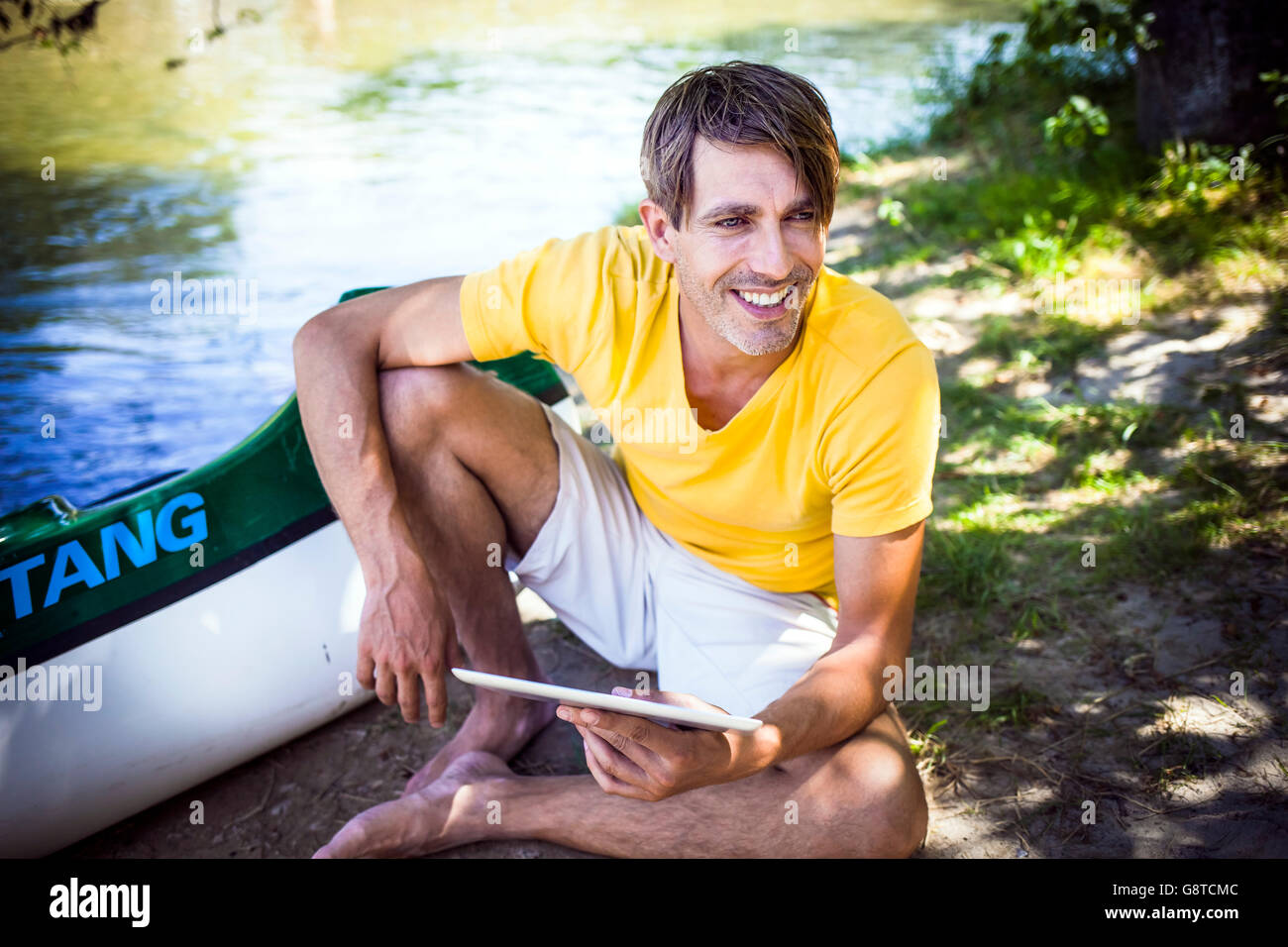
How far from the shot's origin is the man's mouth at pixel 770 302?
217cm

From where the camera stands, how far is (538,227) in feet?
22.5

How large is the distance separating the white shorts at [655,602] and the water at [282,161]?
2.59 metres

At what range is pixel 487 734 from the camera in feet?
8.58

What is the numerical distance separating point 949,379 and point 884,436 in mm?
2118

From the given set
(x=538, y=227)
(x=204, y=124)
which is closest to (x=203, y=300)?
(x=538, y=227)

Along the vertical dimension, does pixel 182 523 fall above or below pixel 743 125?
below

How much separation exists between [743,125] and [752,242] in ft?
0.74

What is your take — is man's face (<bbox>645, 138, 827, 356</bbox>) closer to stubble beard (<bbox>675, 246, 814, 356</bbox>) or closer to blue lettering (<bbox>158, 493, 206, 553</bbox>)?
stubble beard (<bbox>675, 246, 814, 356</bbox>)

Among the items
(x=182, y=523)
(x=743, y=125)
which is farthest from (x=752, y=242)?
(x=182, y=523)

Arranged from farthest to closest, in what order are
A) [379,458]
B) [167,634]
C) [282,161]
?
[282,161] → [167,634] → [379,458]

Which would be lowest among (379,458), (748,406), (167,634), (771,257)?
(167,634)

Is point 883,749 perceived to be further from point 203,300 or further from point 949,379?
point 203,300

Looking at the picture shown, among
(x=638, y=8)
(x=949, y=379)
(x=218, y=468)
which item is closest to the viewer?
(x=218, y=468)

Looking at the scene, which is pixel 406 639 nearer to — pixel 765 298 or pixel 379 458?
pixel 379 458
